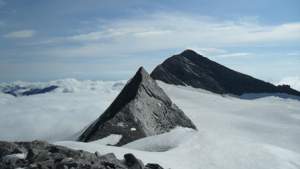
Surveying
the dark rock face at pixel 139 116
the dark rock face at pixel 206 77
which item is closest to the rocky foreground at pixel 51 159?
the dark rock face at pixel 139 116

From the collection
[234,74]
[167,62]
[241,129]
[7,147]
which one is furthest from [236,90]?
[7,147]

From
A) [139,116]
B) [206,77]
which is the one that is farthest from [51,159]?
[206,77]

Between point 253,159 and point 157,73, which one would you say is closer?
point 253,159

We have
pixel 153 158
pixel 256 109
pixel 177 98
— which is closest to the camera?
pixel 153 158

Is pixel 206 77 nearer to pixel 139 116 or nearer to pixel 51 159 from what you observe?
pixel 139 116

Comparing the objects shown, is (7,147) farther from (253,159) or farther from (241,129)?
(241,129)

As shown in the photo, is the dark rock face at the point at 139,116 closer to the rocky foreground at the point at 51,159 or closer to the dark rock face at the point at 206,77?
the rocky foreground at the point at 51,159
